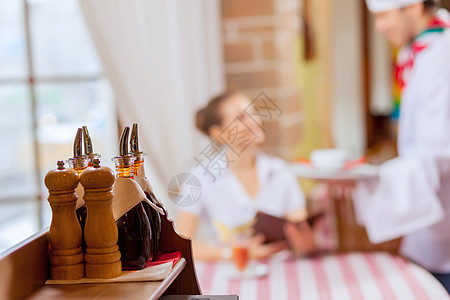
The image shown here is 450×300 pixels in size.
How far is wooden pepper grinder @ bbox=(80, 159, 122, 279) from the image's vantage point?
86cm

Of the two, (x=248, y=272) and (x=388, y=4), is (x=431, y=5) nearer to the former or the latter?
(x=388, y=4)

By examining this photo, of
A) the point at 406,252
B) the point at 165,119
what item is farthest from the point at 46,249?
the point at 406,252

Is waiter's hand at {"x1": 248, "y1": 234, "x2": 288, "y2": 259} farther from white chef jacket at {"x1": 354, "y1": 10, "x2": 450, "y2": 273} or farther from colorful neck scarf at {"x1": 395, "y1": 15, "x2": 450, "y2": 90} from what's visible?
colorful neck scarf at {"x1": 395, "y1": 15, "x2": 450, "y2": 90}

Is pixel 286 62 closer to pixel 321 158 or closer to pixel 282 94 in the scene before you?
pixel 282 94

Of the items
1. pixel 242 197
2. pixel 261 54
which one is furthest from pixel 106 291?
pixel 261 54

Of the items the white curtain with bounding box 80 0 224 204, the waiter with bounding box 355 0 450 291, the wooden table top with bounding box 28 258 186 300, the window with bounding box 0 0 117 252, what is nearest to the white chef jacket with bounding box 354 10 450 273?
the waiter with bounding box 355 0 450 291

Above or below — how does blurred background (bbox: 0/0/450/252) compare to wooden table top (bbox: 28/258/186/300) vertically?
above

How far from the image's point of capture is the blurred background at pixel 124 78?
219 cm

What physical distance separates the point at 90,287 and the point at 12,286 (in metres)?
0.11

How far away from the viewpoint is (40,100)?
7.43 ft

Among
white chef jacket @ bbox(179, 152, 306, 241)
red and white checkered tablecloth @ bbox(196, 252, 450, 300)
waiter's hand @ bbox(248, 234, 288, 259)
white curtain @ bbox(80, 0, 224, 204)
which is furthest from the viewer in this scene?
white curtain @ bbox(80, 0, 224, 204)

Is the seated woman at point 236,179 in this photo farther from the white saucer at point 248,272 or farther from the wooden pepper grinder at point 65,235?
the wooden pepper grinder at point 65,235

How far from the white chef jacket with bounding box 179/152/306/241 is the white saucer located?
1.12 ft

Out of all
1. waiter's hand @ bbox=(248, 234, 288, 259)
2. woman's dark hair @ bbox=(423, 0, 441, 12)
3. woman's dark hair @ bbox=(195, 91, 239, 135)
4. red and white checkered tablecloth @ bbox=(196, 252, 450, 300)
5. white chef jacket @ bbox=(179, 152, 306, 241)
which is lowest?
red and white checkered tablecloth @ bbox=(196, 252, 450, 300)
